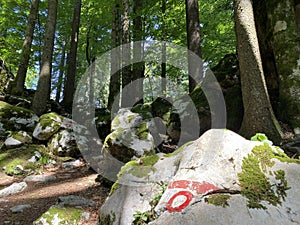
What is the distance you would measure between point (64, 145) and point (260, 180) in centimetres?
609

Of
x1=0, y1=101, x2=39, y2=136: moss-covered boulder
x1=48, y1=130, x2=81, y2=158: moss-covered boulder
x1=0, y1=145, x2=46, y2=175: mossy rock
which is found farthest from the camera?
x1=0, y1=101, x2=39, y2=136: moss-covered boulder

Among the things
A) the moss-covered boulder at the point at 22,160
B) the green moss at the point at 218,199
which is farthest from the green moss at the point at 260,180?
the moss-covered boulder at the point at 22,160

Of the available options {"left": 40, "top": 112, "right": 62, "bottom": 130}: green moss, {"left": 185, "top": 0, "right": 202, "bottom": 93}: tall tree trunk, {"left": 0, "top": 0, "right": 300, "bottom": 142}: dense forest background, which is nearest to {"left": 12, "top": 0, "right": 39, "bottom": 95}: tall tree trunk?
{"left": 0, "top": 0, "right": 300, "bottom": 142}: dense forest background

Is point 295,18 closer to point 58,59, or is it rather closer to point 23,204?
point 23,204

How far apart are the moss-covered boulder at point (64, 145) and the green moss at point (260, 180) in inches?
231

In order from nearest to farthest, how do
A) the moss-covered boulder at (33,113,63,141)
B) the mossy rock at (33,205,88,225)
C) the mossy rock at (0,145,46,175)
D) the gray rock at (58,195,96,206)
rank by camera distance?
the mossy rock at (33,205,88,225), the gray rock at (58,195,96,206), the mossy rock at (0,145,46,175), the moss-covered boulder at (33,113,63,141)

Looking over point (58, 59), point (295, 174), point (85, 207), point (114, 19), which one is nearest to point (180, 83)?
point (114, 19)

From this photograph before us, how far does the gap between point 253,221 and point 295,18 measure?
208 inches

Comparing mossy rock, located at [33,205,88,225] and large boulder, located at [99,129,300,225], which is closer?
large boulder, located at [99,129,300,225]

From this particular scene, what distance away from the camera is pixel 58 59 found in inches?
855

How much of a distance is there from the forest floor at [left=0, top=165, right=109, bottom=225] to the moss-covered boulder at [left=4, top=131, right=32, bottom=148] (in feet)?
4.37

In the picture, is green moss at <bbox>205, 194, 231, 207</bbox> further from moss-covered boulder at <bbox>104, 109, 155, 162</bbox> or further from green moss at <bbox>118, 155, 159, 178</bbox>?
moss-covered boulder at <bbox>104, 109, 155, 162</bbox>

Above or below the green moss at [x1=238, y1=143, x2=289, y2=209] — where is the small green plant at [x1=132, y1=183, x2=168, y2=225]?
below

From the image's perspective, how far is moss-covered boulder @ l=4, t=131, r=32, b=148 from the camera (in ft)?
22.0
